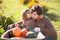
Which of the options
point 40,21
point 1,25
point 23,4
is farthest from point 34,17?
point 1,25

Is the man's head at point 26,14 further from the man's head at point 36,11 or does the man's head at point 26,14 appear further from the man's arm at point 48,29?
the man's arm at point 48,29

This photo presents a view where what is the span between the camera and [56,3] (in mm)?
2049

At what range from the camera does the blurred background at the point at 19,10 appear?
1.99m

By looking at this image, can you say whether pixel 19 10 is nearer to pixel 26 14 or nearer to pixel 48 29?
pixel 26 14

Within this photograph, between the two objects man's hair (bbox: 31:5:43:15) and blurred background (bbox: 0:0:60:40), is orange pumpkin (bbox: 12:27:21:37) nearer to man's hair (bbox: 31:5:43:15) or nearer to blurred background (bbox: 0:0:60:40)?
blurred background (bbox: 0:0:60:40)

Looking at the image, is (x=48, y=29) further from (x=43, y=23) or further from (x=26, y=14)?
(x=26, y=14)

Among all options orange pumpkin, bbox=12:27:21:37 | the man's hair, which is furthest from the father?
orange pumpkin, bbox=12:27:21:37

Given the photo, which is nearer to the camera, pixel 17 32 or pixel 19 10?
pixel 17 32

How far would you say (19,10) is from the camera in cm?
203

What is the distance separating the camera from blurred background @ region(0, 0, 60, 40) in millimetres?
1991

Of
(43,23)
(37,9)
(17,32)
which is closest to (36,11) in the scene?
(37,9)

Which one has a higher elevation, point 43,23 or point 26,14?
point 26,14

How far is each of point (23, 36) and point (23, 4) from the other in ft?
1.24

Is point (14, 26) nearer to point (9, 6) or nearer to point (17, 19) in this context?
point (17, 19)
